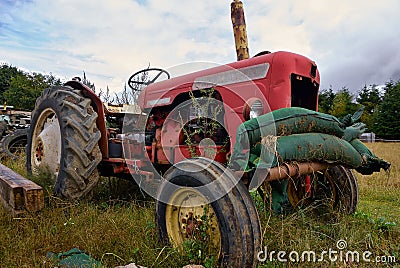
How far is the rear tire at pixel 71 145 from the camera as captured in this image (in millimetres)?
3051

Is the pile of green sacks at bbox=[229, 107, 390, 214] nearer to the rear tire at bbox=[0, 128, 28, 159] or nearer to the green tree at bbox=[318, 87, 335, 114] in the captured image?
the rear tire at bbox=[0, 128, 28, 159]

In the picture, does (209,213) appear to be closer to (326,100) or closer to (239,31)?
(239,31)

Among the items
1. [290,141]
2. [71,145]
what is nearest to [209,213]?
[290,141]

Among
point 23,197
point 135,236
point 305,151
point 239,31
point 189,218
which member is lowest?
point 135,236

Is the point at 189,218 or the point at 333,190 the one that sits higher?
the point at 189,218

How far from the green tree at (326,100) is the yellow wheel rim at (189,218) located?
4358cm

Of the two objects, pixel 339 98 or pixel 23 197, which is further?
pixel 339 98

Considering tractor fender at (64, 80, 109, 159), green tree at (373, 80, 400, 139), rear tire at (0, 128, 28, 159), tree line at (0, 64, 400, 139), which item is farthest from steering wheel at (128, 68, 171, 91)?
green tree at (373, 80, 400, 139)

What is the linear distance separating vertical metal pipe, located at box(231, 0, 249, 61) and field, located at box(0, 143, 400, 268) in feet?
5.98

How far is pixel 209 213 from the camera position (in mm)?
1964

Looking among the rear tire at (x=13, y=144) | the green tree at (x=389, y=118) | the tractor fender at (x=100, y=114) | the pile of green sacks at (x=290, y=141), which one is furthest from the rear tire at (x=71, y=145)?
the green tree at (x=389, y=118)

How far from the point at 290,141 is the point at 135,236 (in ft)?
4.58

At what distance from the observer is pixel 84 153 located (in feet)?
10.0

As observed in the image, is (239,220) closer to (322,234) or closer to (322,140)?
(322,140)
